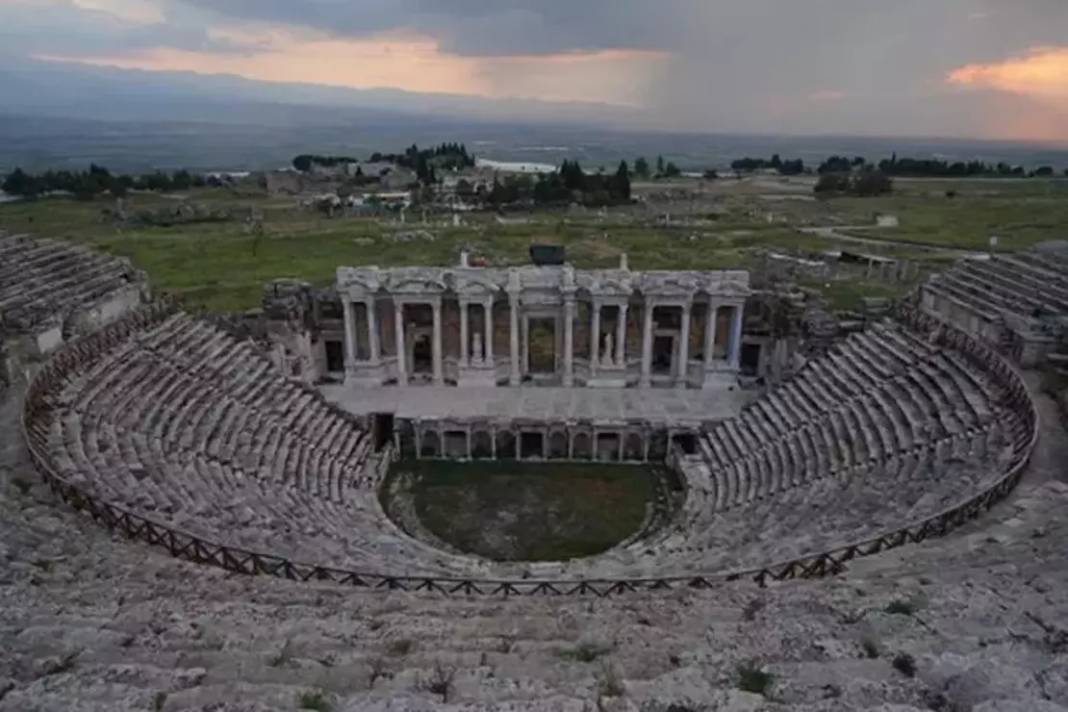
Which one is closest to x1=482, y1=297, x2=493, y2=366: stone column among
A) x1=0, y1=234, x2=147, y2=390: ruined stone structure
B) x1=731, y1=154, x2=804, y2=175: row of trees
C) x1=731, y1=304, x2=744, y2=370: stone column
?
x1=731, y1=304, x2=744, y2=370: stone column

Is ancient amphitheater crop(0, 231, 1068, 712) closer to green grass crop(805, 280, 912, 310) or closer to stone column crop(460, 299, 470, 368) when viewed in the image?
stone column crop(460, 299, 470, 368)

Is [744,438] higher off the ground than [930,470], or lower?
lower

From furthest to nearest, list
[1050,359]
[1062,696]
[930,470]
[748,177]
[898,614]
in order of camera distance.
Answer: [748,177] < [1050,359] < [930,470] < [898,614] < [1062,696]

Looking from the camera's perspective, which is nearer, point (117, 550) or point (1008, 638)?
point (1008, 638)

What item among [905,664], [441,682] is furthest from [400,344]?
[905,664]

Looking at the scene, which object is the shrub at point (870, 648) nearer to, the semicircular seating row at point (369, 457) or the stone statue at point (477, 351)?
the semicircular seating row at point (369, 457)

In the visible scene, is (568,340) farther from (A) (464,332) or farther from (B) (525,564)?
(B) (525,564)

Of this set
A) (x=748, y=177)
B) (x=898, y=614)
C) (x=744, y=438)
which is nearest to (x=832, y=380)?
(x=744, y=438)

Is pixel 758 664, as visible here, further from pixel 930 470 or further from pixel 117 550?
pixel 930 470

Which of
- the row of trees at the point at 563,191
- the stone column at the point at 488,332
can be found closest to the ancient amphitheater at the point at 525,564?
the stone column at the point at 488,332
